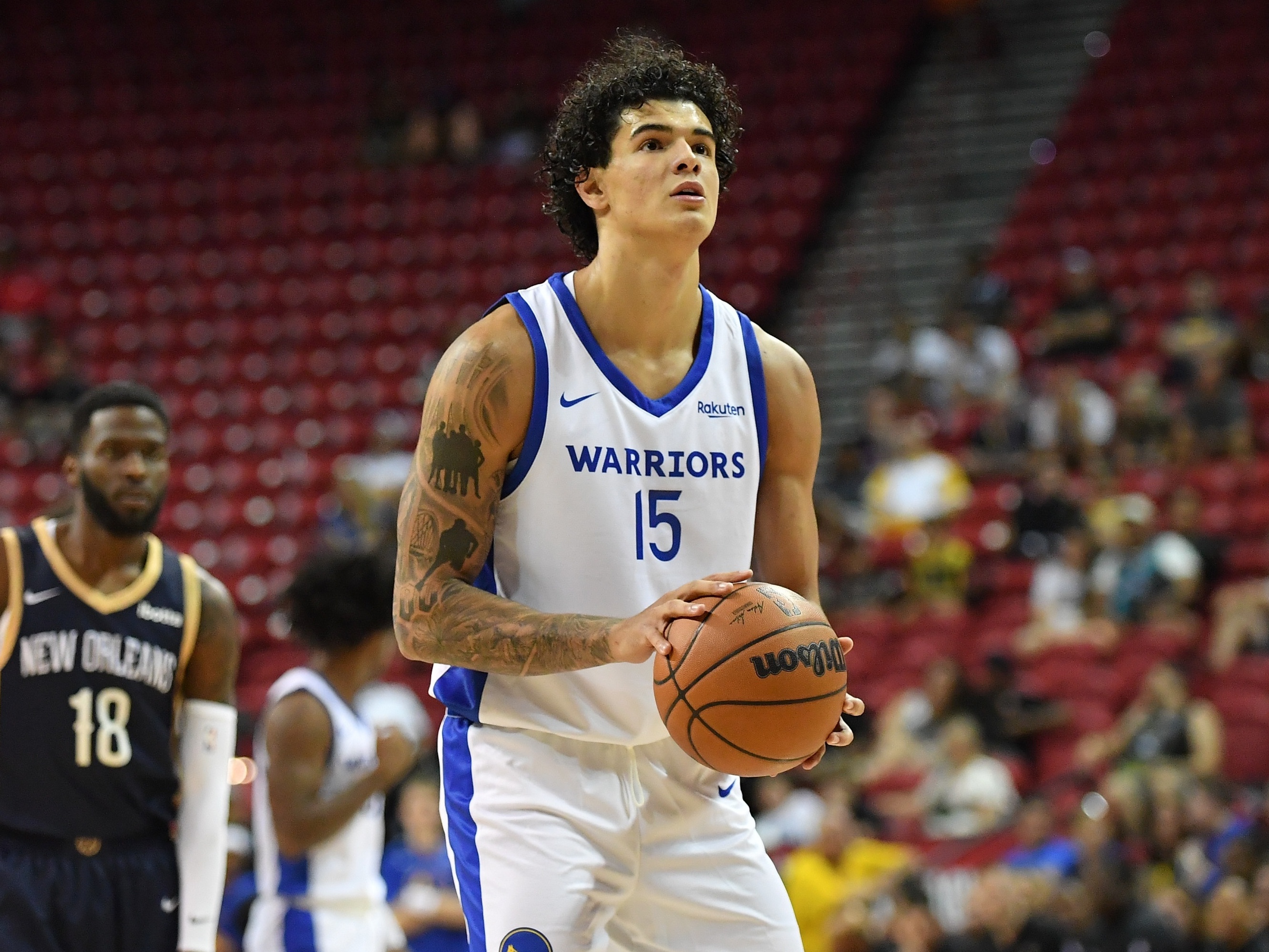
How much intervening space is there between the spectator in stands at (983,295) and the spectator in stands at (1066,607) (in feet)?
10.8

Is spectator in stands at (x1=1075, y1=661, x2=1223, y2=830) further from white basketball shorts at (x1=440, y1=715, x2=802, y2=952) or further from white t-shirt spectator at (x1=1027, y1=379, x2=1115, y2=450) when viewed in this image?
white basketball shorts at (x1=440, y1=715, x2=802, y2=952)

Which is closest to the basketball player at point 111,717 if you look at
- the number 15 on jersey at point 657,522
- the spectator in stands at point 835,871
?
the number 15 on jersey at point 657,522

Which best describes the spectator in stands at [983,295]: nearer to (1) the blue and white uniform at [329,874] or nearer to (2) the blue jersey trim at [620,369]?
(1) the blue and white uniform at [329,874]

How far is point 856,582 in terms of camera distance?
11.1 meters

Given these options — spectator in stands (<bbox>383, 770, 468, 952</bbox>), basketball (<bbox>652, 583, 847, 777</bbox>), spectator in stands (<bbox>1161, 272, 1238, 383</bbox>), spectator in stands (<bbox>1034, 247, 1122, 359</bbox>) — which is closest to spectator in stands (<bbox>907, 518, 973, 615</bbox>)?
spectator in stands (<bbox>1161, 272, 1238, 383</bbox>)

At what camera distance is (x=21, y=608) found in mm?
3846

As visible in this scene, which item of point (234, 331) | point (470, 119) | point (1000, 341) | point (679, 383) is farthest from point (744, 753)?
point (470, 119)

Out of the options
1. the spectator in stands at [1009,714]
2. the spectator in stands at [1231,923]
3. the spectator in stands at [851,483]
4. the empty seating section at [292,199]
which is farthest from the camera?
the empty seating section at [292,199]

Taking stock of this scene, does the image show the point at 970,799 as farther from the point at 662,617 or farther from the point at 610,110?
the point at 662,617

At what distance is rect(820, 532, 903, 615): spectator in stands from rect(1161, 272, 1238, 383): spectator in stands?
2.62 meters

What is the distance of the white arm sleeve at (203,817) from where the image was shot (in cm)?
385

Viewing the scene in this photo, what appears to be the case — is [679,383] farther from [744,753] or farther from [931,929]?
[931,929]

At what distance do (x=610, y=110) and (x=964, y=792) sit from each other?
6.06 m

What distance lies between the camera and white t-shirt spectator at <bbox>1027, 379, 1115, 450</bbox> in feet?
37.0
